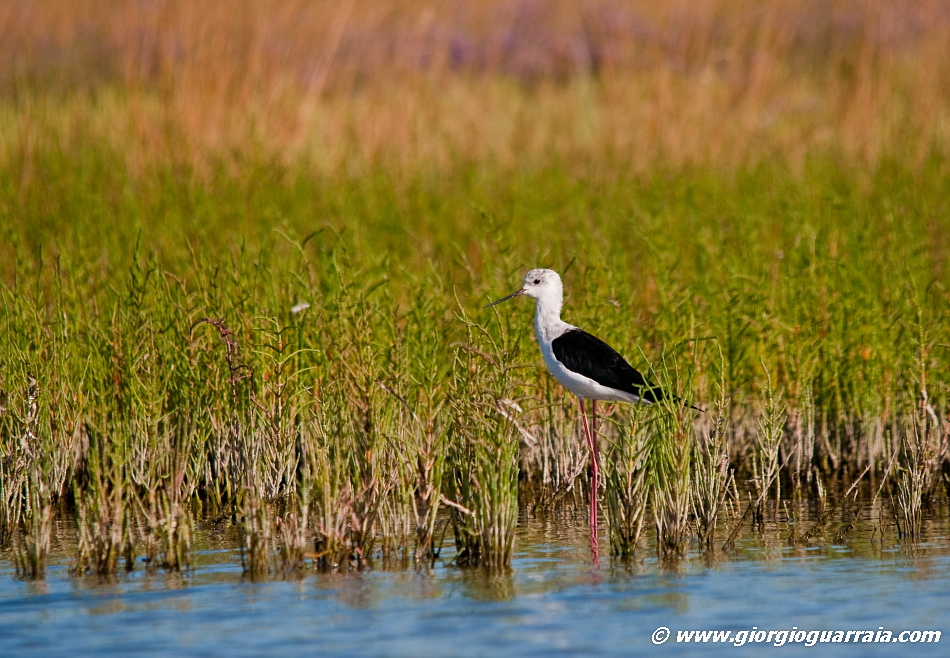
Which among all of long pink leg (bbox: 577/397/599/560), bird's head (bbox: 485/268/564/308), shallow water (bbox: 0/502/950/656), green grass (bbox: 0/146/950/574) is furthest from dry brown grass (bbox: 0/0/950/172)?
shallow water (bbox: 0/502/950/656)

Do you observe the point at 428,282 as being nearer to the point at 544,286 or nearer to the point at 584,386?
the point at 544,286

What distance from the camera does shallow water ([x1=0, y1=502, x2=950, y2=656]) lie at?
16.3 ft

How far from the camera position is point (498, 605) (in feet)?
17.6

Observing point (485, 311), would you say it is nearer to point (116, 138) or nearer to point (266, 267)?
point (266, 267)

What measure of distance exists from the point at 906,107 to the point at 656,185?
15.2ft

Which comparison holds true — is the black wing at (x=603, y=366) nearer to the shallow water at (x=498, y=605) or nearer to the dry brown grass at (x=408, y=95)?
the shallow water at (x=498, y=605)

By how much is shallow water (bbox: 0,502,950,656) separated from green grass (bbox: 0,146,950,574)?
0.20 m

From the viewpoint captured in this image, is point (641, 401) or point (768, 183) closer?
point (641, 401)

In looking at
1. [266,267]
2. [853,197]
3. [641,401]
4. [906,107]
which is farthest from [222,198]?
[906,107]

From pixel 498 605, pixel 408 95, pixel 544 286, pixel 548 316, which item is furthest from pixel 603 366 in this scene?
pixel 408 95

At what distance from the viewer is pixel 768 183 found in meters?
11.6

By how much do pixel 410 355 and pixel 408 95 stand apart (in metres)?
7.30

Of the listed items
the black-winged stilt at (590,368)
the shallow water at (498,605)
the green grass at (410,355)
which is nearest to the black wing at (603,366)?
the black-winged stilt at (590,368)

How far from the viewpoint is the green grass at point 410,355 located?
5.84 meters
